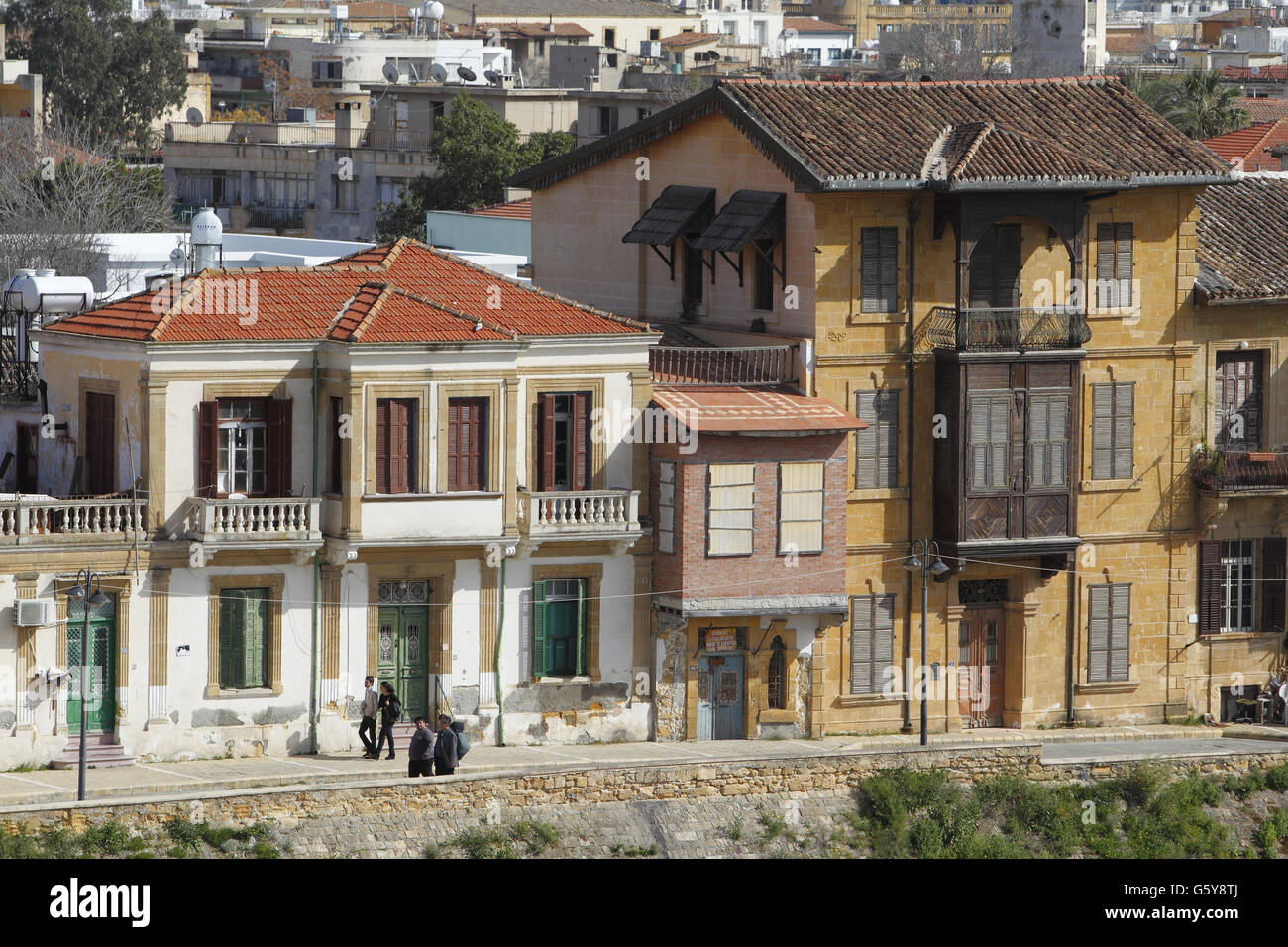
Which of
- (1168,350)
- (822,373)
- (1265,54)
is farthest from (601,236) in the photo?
(1265,54)

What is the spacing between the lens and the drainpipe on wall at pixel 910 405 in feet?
153

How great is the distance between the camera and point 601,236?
52.3 m

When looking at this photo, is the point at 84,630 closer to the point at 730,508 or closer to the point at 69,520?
the point at 69,520

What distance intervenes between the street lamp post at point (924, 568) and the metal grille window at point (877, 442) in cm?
116

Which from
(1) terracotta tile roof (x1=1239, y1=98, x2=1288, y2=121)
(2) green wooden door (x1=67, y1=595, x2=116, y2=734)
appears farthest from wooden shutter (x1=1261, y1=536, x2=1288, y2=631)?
(1) terracotta tile roof (x1=1239, y1=98, x2=1288, y2=121)

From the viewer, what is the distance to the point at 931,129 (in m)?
47.9

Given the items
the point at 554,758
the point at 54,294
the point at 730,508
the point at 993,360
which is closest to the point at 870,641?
the point at 730,508

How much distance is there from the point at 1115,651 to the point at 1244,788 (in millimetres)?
3359

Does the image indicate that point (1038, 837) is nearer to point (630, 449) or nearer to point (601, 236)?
point (630, 449)

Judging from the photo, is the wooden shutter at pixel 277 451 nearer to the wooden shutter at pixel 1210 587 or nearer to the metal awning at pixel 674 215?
the metal awning at pixel 674 215

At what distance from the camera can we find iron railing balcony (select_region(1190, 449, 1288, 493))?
4928cm

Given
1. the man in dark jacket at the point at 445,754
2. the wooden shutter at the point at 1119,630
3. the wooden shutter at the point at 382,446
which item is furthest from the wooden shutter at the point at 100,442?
the wooden shutter at the point at 1119,630

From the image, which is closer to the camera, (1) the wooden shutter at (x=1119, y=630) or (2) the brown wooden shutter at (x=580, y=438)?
(2) the brown wooden shutter at (x=580, y=438)

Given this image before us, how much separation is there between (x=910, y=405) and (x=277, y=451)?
35.1ft
